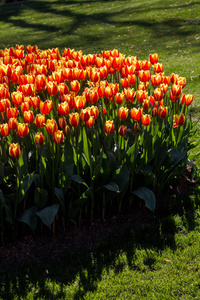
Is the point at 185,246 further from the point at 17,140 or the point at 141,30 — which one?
the point at 141,30

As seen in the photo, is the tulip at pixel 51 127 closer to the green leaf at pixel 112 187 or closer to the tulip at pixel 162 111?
the green leaf at pixel 112 187

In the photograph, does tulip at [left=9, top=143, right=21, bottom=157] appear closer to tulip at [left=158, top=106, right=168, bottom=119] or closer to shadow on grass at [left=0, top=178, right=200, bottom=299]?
shadow on grass at [left=0, top=178, right=200, bottom=299]

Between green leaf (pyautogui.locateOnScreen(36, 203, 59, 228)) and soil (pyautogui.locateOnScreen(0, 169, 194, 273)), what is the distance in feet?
1.11

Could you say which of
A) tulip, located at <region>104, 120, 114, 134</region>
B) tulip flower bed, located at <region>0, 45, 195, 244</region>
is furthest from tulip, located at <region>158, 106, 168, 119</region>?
tulip, located at <region>104, 120, 114, 134</region>

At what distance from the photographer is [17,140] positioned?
345 cm

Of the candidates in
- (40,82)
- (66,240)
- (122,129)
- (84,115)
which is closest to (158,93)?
(122,129)

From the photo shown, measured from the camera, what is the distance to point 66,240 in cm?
335

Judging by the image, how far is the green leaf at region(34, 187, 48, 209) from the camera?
3.13m

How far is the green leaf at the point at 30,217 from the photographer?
310cm

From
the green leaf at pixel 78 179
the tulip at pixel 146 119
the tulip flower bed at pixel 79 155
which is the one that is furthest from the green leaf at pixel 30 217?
the tulip at pixel 146 119

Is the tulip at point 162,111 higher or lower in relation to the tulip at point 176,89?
lower

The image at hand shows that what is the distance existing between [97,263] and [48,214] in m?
0.55

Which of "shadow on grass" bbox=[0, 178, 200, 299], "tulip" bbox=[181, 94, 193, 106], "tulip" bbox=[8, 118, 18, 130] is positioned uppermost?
"tulip" bbox=[8, 118, 18, 130]

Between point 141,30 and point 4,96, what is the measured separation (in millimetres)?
9629
